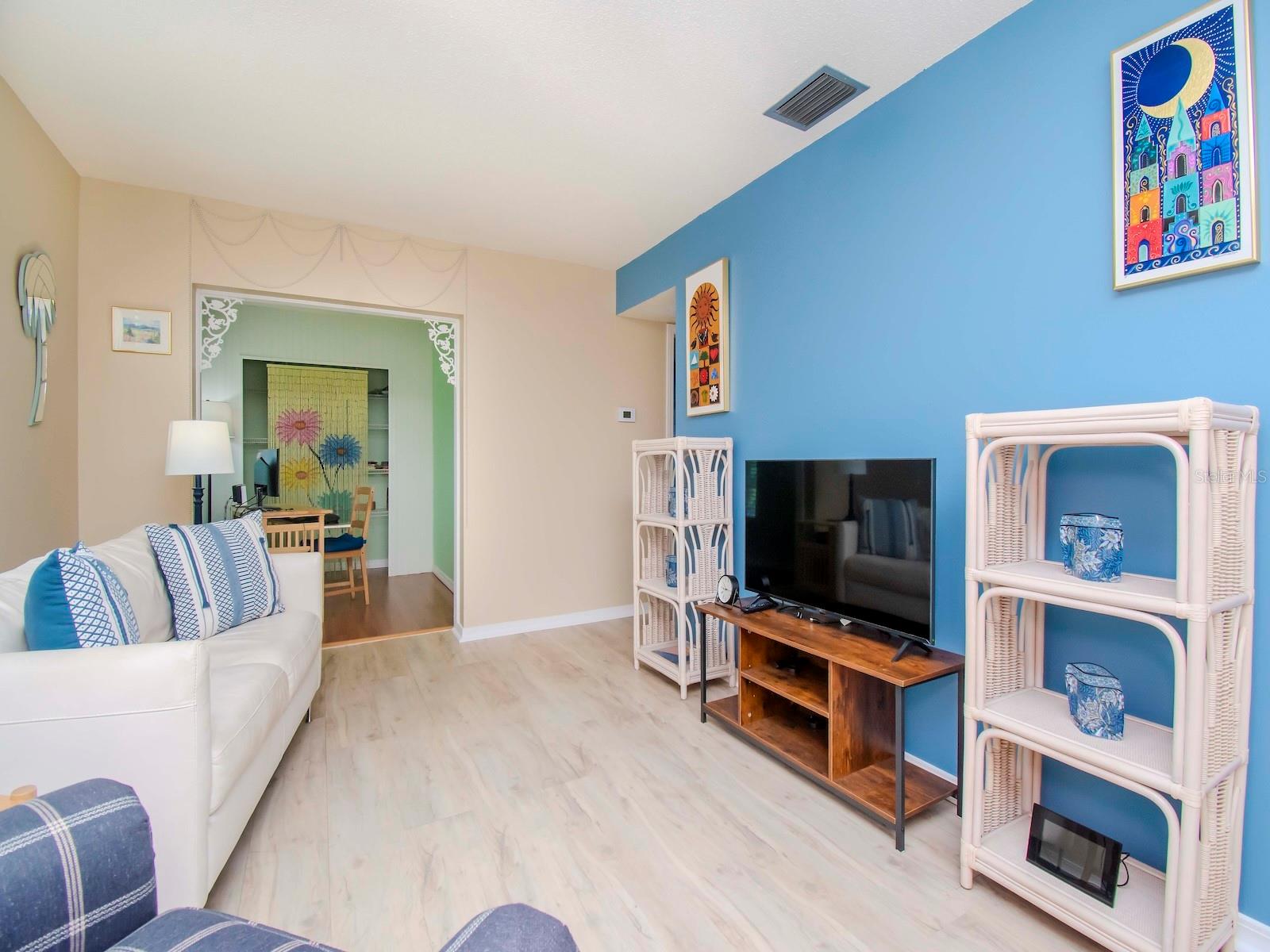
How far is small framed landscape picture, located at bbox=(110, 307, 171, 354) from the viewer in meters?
2.96

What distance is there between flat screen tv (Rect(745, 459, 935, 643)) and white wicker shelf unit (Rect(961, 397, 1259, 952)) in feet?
0.89

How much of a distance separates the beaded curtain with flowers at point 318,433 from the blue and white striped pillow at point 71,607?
4257mm

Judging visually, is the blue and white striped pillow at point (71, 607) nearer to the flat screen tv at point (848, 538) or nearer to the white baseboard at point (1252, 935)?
the flat screen tv at point (848, 538)

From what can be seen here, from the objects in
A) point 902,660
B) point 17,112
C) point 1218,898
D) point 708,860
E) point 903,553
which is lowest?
point 708,860

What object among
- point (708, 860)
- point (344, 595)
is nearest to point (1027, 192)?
point (708, 860)

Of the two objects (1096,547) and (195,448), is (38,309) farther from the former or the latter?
(1096,547)

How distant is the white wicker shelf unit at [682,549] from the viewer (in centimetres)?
291

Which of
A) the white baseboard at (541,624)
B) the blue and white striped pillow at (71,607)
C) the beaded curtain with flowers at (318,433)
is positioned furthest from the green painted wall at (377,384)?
the blue and white striped pillow at (71,607)

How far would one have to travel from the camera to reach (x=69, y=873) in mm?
839

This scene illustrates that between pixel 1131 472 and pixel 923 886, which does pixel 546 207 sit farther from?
pixel 923 886

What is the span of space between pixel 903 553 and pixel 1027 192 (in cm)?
119

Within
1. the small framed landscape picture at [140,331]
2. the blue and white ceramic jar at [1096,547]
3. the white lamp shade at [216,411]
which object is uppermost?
the small framed landscape picture at [140,331]

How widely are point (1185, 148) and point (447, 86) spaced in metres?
2.30

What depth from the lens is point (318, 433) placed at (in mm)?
5820
